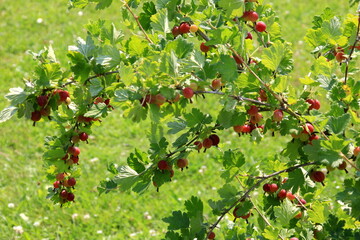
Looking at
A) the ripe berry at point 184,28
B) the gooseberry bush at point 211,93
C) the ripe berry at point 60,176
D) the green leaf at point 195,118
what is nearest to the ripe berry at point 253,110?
the gooseberry bush at point 211,93

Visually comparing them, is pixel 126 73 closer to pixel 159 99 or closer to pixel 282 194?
pixel 159 99

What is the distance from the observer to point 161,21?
2109 mm

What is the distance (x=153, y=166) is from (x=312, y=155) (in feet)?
2.01

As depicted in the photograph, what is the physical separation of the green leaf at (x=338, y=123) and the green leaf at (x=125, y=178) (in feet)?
2.41

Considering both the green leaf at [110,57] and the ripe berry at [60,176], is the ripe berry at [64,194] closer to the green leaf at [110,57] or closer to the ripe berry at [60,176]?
the ripe berry at [60,176]

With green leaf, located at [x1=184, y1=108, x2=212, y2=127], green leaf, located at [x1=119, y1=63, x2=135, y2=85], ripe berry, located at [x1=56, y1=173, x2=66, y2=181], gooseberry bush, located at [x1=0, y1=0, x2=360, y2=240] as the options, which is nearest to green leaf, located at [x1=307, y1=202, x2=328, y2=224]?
gooseberry bush, located at [x1=0, y1=0, x2=360, y2=240]

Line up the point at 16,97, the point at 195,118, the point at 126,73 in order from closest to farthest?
the point at 126,73, the point at 16,97, the point at 195,118

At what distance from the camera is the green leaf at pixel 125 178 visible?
2.00m

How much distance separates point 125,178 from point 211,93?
0.46m

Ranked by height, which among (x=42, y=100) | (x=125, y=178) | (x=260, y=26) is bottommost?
(x=125, y=178)

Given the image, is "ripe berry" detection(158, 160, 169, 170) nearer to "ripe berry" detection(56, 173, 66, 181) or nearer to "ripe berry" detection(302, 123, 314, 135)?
"ripe berry" detection(302, 123, 314, 135)

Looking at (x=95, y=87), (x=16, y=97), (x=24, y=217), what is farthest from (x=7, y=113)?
(x=24, y=217)

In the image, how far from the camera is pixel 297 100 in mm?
1993

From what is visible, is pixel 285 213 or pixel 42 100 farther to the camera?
pixel 285 213
